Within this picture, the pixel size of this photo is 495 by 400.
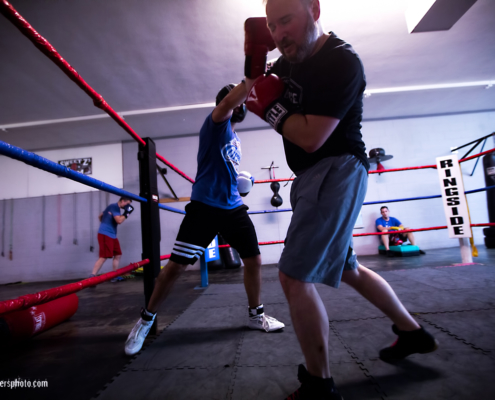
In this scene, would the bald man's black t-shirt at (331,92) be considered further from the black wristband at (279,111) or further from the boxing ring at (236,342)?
the boxing ring at (236,342)

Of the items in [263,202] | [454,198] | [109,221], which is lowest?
[454,198]

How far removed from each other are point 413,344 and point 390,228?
13.5 ft

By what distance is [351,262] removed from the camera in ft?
2.74

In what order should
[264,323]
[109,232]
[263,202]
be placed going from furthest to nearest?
[263,202]
[109,232]
[264,323]

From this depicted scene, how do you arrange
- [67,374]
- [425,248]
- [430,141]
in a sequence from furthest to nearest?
[430,141] → [425,248] → [67,374]

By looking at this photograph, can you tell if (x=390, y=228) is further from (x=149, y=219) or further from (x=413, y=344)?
(x=149, y=219)

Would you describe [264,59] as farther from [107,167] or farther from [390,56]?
[107,167]

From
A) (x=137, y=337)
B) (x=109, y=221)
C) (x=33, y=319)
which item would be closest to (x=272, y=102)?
(x=137, y=337)

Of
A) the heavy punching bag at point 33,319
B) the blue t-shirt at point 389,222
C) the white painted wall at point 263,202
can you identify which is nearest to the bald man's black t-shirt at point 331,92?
the heavy punching bag at point 33,319

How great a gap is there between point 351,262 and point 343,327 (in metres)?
0.50

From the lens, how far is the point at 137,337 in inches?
44.2

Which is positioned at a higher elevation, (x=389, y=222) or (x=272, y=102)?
(x=272, y=102)

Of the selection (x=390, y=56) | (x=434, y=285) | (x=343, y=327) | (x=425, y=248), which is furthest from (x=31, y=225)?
(x=425, y=248)

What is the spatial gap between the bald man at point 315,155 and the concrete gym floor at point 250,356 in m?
0.25
